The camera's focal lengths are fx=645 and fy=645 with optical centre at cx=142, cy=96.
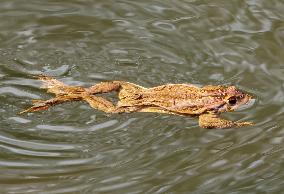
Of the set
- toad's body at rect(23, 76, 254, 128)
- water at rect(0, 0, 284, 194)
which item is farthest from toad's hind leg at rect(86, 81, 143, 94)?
water at rect(0, 0, 284, 194)

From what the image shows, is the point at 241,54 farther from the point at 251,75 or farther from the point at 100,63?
the point at 100,63

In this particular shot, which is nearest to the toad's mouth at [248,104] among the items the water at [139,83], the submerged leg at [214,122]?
the water at [139,83]

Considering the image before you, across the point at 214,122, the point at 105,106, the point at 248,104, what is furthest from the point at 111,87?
the point at 248,104

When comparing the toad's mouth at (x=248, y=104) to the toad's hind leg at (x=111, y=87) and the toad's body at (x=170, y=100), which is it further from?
the toad's hind leg at (x=111, y=87)

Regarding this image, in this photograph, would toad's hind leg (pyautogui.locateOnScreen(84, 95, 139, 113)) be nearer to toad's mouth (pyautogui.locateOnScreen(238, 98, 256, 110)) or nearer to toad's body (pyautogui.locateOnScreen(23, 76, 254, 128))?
toad's body (pyautogui.locateOnScreen(23, 76, 254, 128))

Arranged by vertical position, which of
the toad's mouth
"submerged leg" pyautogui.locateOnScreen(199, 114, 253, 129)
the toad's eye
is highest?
the toad's eye

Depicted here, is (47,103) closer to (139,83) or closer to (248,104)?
(139,83)
